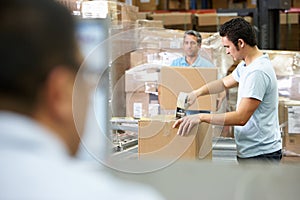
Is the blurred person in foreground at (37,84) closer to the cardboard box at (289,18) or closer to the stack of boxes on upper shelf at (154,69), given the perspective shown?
the stack of boxes on upper shelf at (154,69)

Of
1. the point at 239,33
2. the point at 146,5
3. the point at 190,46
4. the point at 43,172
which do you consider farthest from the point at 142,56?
the point at 146,5

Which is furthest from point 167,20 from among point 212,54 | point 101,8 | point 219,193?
point 219,193

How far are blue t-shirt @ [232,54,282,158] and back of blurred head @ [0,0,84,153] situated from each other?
5.34ft

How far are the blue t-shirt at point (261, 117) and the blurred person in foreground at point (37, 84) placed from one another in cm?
161

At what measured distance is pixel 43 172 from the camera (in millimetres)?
668

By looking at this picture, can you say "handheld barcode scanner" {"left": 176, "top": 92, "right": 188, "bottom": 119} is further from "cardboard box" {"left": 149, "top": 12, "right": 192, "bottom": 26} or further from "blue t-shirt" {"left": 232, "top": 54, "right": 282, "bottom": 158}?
"cardboard box" {"left": 149, "top": 12, "right": 192, "bottom": 26}

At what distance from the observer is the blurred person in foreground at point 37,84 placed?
624 millimetres

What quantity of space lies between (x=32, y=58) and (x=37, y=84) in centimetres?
3

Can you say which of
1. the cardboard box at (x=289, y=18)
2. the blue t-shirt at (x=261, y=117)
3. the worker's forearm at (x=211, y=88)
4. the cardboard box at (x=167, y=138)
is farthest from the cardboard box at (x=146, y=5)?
the cardboard box at (x=167, y=138)

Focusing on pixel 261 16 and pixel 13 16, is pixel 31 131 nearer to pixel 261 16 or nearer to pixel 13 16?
pixel 13 16

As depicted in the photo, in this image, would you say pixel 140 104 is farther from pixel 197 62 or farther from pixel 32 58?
pixel 32 58

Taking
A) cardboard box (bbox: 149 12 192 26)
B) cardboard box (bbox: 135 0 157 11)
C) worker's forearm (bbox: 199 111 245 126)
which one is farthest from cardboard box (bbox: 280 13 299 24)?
worker's forearm (bbox: 199 111 245 126)

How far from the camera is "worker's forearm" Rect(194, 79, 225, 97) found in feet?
8.28

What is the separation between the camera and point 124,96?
2701mm
